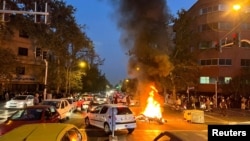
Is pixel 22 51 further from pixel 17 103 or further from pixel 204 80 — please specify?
pixel 204 80

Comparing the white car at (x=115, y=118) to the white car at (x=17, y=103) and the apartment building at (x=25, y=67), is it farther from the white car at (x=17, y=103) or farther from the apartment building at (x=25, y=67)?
the apartment building at (x=25, y=67)

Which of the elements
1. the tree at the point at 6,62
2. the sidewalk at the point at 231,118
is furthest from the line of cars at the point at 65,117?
the sidewalk at the point at 231,118

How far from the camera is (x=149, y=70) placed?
39.9 meters

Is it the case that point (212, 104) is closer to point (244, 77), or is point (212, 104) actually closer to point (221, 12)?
point (244, 77)

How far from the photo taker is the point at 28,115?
1739 cm

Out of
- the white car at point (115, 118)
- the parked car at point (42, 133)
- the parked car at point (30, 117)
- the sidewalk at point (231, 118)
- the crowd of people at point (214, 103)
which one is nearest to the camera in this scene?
the parked car at point (42, 133)

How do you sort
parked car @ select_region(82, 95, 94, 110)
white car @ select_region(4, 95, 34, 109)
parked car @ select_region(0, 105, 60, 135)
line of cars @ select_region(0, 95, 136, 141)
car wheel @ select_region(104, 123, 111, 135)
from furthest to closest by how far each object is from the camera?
parked car @ select_region(82, 95, 94, 110)
white car @ select_region(4, 95, 34, 109)
car wheel @ select_region(104, 123, 111, 135)
line of cars @ select_region(0, 95, 136, 141)
parked car @ select_region(0, 105, 60, 135)

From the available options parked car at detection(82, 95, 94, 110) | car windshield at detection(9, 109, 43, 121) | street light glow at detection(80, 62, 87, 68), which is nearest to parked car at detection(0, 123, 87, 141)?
car windshield at detection(9, 109, 43, 121)

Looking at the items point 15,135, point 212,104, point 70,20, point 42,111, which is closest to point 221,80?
point 212,104

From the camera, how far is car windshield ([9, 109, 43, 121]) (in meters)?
17.1

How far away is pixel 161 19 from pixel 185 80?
63.4 feet

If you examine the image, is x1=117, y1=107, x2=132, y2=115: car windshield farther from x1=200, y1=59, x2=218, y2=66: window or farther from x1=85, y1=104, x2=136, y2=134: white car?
x1=200, y1=59, x2=218, y2=66: window

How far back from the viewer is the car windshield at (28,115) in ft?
56.1

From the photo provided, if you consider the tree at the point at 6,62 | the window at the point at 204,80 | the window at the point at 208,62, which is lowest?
the window at the point at 204,80
